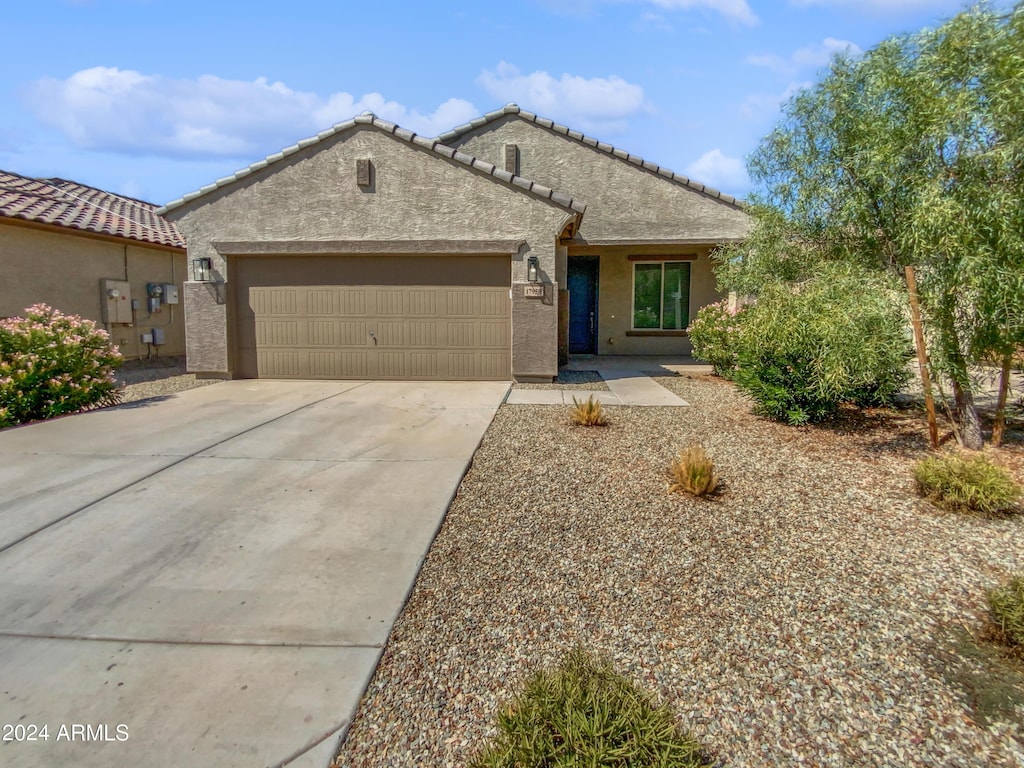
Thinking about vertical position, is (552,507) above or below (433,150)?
below

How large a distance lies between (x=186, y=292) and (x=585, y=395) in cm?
789

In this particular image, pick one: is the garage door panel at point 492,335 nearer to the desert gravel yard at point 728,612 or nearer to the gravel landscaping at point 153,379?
the gravel landscaping at point 153,379

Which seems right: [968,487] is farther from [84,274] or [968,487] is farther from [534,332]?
[84,274]

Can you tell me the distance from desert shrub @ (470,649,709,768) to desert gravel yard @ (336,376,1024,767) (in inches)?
10.0

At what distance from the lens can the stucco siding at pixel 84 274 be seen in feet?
39.5

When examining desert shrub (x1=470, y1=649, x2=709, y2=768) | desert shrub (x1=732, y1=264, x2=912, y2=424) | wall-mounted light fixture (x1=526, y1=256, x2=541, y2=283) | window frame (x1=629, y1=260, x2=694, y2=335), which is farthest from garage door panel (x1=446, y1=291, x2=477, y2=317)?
desert shrub (x1=470, y1=649, x2=709, y2=768)

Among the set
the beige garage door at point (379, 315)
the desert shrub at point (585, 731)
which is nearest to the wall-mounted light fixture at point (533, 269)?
the beige garage door at point (379, 315)

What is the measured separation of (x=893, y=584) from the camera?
12.0ft

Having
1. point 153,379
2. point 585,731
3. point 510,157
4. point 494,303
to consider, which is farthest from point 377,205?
point 585,731

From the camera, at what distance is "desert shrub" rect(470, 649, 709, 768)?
210 cm

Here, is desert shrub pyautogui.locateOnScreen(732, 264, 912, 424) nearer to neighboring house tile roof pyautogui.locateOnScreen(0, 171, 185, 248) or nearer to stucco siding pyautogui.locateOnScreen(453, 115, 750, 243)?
stucco siding pyautogui.locateOnScreen(453, 115, 750, 243)

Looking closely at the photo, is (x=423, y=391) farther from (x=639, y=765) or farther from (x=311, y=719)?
(x=639, y=765)

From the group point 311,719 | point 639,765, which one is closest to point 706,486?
point 639,765

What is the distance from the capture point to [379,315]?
11.5 metres
